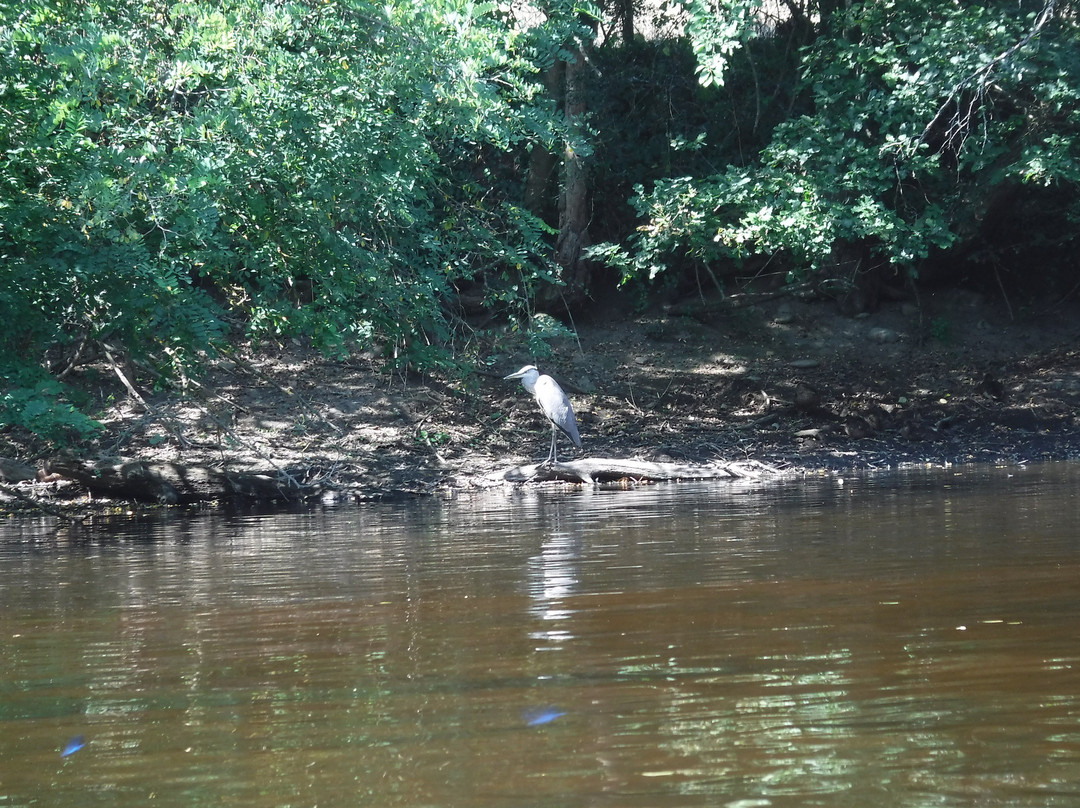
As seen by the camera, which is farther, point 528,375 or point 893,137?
point 528,375

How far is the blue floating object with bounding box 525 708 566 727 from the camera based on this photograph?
3738 mm

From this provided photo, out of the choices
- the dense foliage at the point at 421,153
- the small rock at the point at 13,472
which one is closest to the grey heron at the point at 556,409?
the dense foliage at the point at 421,153

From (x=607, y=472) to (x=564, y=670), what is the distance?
8.47 m

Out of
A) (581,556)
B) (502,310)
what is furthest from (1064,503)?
(502,310)

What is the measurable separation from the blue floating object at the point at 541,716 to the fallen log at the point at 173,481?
863 cm

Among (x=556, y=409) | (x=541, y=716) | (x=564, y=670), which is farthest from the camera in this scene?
(x=556, y=409)

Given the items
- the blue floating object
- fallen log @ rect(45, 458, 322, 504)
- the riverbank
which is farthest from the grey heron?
the blue floating object

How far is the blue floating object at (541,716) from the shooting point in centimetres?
374

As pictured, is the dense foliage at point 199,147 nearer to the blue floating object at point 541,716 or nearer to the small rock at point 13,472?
the small rock at point 13,472

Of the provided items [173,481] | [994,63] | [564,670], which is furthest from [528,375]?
[564,670]

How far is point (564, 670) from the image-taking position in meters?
4.39

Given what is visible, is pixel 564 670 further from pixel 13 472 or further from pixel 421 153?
pixel 13 472

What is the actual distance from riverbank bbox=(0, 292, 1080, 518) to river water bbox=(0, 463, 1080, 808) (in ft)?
16.1

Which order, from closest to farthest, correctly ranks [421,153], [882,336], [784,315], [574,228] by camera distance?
[421,153]
[882,336]
[574,228]
[784,315]
